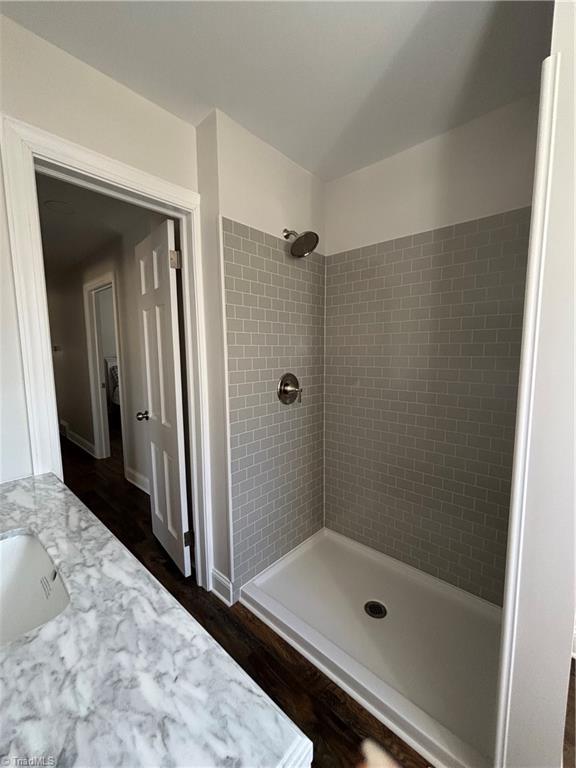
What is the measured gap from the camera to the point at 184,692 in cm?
44

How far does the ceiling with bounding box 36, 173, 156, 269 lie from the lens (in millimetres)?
1942

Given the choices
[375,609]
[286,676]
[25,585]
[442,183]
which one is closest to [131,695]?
[25,585]

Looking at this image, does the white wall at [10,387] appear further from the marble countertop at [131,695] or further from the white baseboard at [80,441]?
the white baseboard at [80,441]

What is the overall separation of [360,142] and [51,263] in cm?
365

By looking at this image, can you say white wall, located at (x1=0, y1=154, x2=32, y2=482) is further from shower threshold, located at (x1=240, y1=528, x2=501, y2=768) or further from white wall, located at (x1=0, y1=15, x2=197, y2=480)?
shower threshold, located at (x1=240, y1=528, x2=501, y2=768)

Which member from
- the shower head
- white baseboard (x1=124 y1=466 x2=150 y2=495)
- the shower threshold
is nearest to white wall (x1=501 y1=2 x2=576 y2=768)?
the shower threshold

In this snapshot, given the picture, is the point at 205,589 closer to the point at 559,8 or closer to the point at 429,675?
the point at 429,675

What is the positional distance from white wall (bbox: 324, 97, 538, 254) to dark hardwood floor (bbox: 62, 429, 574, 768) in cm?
218

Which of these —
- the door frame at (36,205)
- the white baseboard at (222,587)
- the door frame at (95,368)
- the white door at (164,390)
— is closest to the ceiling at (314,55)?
the door frame at (36,205)

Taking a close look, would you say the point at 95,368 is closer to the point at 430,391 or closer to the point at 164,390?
the point at 164,390

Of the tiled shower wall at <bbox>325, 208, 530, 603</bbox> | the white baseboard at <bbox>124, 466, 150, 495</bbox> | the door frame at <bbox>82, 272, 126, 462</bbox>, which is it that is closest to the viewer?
the tiled shower wall at <bbox>325, 208, 530, 603</bbox>

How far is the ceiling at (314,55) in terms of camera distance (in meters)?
1.03

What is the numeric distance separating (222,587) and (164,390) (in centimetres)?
116

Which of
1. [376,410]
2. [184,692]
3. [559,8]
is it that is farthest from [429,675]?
[559,8]
